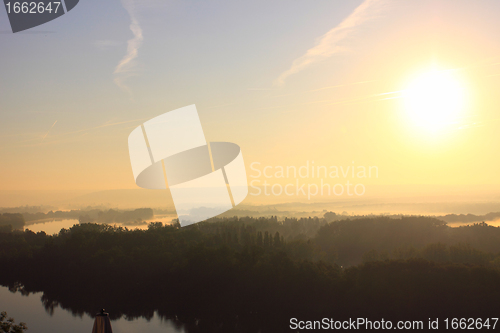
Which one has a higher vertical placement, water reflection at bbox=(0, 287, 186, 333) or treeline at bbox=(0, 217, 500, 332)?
treeline at bbox=(0, 217, 500, 332)

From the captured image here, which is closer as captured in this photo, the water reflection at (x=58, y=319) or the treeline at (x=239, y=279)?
the treeline at (x=239, y=279)

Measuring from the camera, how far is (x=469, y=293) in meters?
28.0

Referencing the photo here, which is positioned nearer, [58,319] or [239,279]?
[239,279]

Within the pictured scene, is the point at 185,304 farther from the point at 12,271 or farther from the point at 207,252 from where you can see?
the point at 12,271

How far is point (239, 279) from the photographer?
3341cm

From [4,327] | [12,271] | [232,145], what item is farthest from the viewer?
[12,271]

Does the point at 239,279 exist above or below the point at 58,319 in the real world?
above

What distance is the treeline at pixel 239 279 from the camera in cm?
2853

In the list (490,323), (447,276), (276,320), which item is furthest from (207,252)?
(490,323)

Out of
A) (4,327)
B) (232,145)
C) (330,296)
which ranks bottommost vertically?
(330,296)

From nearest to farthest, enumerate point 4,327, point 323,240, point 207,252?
point 4,327 → point 207,252 → point 323,240

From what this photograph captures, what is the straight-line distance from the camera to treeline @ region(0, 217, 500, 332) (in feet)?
93.6

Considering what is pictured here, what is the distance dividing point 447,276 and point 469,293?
1.83m

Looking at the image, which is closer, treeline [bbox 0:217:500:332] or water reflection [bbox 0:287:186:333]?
treeline [bbox 0:217:500:332]
